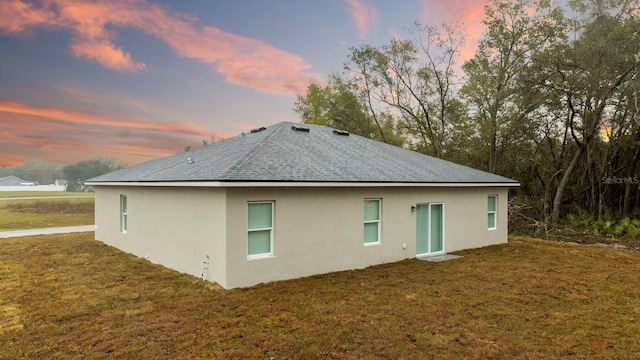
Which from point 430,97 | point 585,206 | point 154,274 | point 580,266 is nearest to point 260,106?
point 430,97

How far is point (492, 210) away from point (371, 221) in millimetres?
6362

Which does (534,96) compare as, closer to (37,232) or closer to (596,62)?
(596,62)

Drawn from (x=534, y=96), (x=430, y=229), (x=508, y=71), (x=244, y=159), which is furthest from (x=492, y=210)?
(x=508, y=71)

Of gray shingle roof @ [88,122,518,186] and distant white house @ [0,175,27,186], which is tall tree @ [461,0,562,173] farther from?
distant white house @ [0,175,27,186]

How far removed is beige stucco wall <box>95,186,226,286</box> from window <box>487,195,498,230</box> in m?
10.3

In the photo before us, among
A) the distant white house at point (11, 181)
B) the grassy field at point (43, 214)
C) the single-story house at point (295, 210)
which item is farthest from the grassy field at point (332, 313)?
the distant white house at point (11, 181)

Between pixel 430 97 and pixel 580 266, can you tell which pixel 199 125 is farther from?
pixel 580 266

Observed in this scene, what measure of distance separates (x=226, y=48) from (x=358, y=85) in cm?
1375

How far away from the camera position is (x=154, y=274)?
27.8ft

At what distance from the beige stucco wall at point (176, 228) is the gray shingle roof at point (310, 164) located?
1.63 feet

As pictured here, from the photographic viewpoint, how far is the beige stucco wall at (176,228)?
292 inches

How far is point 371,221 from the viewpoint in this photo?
9570mm

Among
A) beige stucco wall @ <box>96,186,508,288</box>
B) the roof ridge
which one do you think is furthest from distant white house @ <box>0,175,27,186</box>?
the roof ridge

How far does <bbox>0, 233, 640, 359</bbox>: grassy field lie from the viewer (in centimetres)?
468
